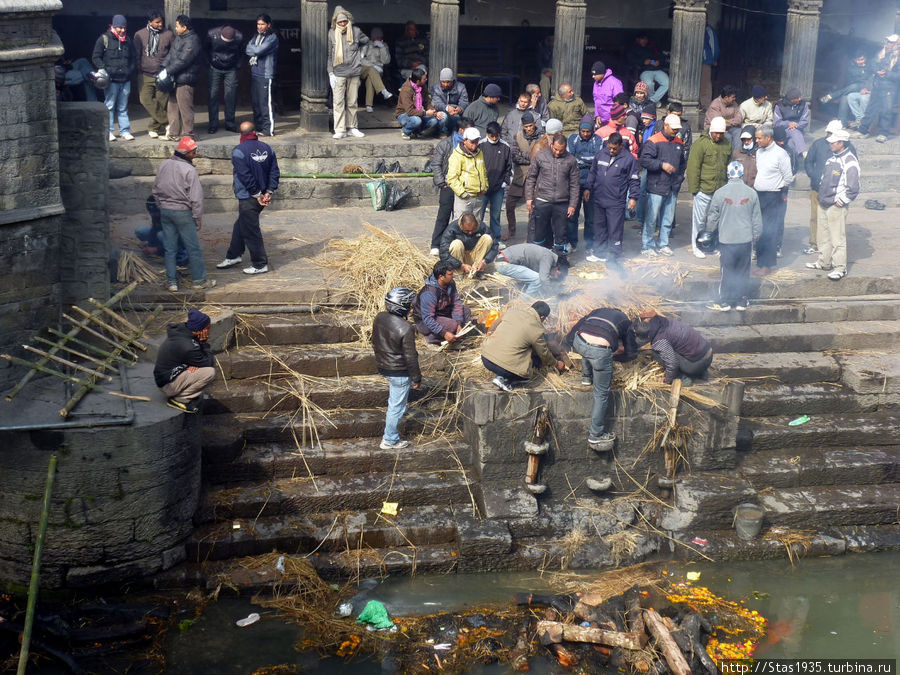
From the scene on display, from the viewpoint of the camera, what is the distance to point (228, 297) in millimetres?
11695

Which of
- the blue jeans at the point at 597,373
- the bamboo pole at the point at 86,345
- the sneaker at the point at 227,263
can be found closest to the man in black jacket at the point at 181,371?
the bamboo pole at the point at 86,345

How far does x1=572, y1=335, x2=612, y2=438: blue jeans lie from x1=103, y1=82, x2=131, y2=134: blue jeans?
8219 millimetres

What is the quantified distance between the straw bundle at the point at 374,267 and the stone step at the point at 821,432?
3898 mm

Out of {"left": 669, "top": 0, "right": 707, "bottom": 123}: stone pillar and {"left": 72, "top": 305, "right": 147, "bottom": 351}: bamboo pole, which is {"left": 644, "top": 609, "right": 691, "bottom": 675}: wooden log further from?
{"left": 669, "top": 0, "right": 707, "bottom": 123}: stone pillar

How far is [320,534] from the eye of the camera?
9.93m

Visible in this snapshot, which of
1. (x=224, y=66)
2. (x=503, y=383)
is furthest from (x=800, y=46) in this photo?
(x=503, y=383)

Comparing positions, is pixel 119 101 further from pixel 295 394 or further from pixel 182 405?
pixel 182 405

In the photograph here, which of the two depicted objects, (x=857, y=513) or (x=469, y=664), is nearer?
(x=469, y=664)

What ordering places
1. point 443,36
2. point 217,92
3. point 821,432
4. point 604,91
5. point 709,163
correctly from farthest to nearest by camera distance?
1. point 443,36
2. point 604,91
3. point 217,92
4. point 709,163
5. point 821,432

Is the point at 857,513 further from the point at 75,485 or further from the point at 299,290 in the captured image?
the point at 75,485

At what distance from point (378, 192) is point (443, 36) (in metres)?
3.24

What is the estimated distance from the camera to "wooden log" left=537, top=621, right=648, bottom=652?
876 cm

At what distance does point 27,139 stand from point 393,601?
5207 mm

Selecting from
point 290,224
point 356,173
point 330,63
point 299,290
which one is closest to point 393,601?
point 299,290
